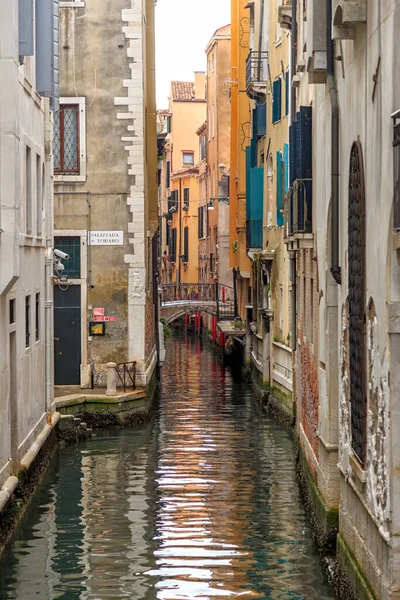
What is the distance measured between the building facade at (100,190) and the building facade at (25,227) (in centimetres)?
566

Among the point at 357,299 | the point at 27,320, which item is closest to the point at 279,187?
the point at 27,320

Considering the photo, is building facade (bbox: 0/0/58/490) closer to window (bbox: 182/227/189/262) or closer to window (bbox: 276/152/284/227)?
window (bbox: 276/152/284/227)

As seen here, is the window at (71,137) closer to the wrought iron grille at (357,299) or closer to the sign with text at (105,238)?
the sign with text at (105,238)

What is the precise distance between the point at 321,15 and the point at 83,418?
13.3 meters

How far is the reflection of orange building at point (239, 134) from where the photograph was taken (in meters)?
38.9

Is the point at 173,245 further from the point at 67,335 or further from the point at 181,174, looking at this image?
the point at 67,335

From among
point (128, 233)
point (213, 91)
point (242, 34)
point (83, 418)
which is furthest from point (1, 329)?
point (213, 91)

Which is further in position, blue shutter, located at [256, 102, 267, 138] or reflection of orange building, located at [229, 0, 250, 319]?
reflection of orange building, located at [229, 0, 250, 319]

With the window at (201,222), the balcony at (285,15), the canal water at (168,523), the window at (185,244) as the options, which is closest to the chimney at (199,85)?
the window at (185,244)

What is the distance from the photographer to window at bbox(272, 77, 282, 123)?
28691 millimetres

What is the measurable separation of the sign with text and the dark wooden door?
1051 millimetres

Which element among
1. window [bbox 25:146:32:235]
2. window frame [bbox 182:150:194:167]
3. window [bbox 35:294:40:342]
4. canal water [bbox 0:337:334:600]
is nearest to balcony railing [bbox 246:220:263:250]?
canal water [bbox 0:337:334:600]

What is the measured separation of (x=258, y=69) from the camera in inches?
1275

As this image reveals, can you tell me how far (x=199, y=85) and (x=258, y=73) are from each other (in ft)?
165
